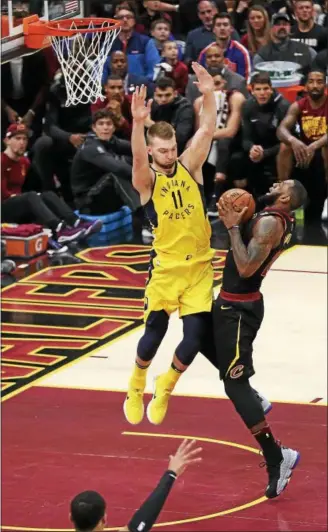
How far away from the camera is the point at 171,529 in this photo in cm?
1105

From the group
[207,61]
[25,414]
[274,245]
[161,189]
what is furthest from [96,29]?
[207,61]

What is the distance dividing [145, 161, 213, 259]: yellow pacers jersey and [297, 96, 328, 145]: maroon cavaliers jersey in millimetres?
2844

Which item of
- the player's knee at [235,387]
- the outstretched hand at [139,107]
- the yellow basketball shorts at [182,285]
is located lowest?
the player's knee at [235,387]

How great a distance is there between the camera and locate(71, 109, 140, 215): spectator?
1416cm

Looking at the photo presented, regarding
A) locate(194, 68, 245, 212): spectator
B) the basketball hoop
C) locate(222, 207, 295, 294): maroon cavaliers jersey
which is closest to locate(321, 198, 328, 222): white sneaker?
locate(194, 68, 245, 212): spectator

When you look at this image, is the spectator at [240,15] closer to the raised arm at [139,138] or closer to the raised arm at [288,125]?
the raised arm at [288,125]

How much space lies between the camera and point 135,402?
8930 mm

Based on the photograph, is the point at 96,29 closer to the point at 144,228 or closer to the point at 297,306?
the point at 297,306

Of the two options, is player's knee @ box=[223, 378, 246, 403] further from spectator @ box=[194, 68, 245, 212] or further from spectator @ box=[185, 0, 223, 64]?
spectator @ box=[185, 0, 223, 64]

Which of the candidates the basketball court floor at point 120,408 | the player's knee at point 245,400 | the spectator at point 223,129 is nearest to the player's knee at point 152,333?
the player's knee at point 245,400

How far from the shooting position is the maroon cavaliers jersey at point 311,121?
36.4 feet

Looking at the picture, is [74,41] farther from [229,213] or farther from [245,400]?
[245,400]

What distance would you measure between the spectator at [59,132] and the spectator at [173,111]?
1151 mm

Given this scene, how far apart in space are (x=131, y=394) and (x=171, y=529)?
7.76 ft
